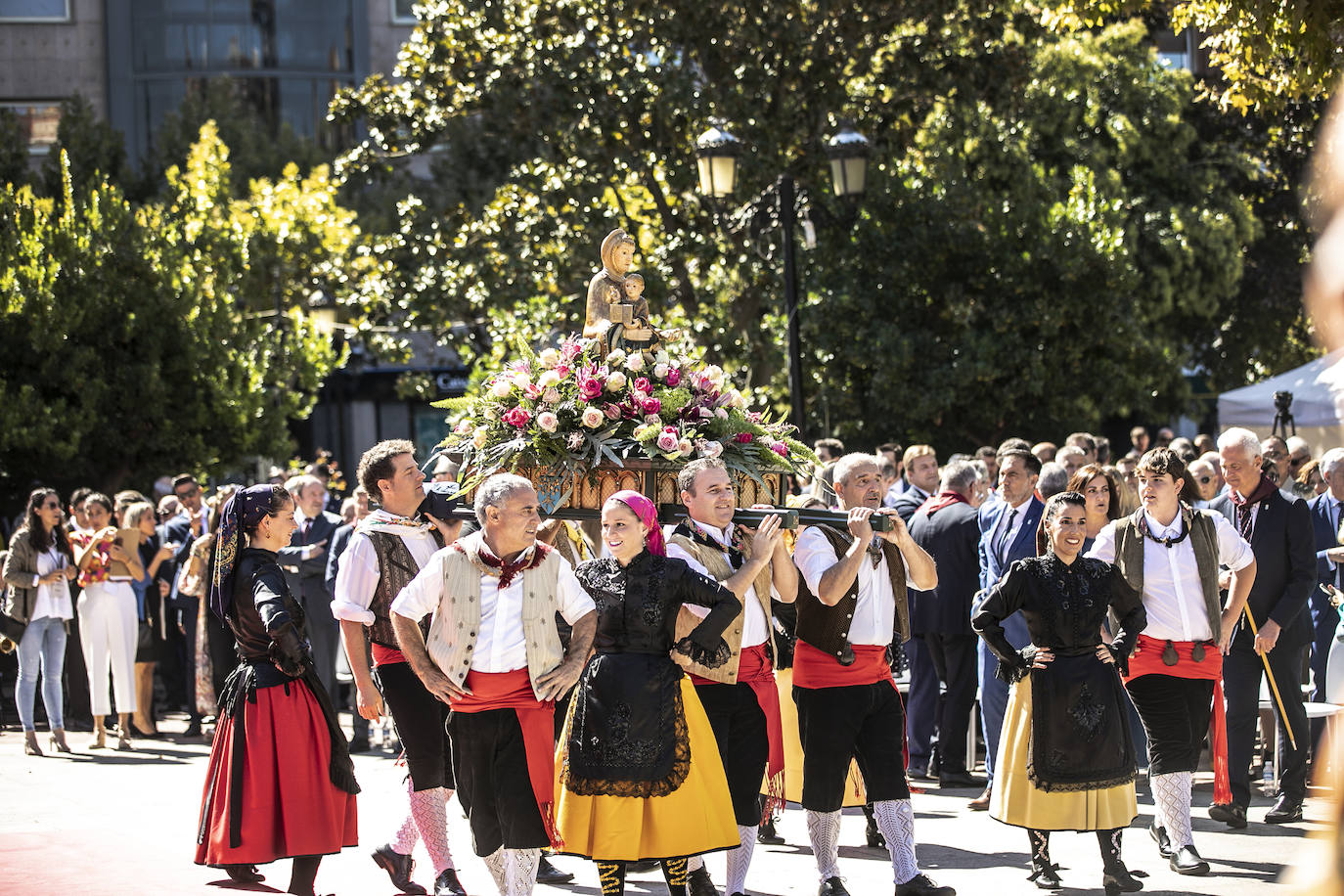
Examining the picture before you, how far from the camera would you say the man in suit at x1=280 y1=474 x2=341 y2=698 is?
A: 13469mm

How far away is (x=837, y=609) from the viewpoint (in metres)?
7.72

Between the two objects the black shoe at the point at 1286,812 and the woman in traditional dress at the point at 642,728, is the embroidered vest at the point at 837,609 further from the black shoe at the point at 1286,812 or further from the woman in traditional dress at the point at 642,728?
the black shoe at the point at 1286,812

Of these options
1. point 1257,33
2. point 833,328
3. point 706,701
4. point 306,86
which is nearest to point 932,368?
point 833,328

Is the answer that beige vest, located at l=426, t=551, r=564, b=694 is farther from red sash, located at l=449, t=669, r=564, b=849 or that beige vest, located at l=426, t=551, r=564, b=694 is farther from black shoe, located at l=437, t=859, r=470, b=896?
black shoe, located at l=437, t=859, r=470, b=896

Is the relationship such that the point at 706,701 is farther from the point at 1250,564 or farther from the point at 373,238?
the point at 373,238

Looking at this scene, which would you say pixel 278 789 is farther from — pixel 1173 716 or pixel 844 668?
pixel 1173 716

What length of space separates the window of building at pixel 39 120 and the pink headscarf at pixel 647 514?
37.0 m

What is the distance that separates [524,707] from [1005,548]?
4511 millimetres

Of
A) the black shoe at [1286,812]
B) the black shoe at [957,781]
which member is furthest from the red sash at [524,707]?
the black shoe at [957,781]

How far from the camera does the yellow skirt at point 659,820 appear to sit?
6602 mm

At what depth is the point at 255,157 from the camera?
35031 millimetres

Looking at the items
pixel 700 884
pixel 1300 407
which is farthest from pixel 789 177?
pixel 700 884

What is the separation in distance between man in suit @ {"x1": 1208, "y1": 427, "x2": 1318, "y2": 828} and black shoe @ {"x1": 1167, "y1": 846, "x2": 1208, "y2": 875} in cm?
124

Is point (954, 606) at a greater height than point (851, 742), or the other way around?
point (954, 606)
